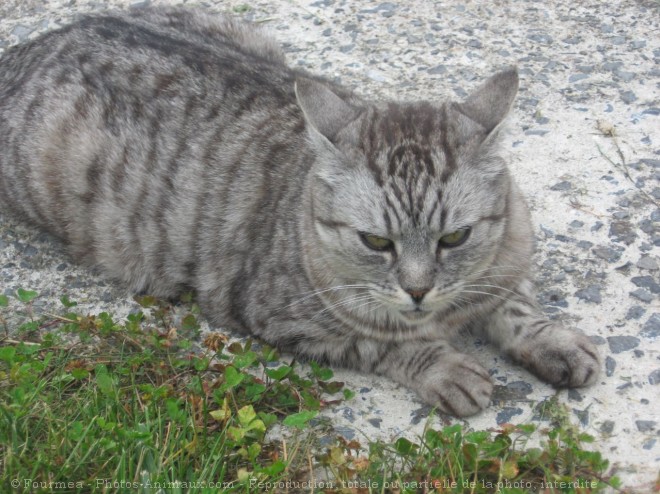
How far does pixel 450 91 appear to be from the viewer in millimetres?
4820

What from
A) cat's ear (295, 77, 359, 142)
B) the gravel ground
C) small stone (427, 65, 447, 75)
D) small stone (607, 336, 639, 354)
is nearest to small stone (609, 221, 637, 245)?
the gravel ground

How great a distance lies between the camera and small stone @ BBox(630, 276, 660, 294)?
3.61 m

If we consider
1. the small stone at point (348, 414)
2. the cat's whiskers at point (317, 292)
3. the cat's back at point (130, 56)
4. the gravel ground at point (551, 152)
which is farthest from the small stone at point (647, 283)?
the cat's back at point (130, 56)

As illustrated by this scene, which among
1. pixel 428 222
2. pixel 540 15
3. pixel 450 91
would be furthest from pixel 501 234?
pixel 540 15

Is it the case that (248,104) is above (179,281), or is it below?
above

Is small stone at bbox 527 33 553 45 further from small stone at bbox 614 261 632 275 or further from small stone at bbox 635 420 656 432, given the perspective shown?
small stone at bbox 635 420 656 432

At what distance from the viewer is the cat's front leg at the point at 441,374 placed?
3113 mm

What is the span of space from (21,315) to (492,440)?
1968 mm

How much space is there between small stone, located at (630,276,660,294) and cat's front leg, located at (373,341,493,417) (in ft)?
2.81

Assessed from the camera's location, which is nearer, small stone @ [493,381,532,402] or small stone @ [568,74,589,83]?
small stone @ [493,381,532,402]

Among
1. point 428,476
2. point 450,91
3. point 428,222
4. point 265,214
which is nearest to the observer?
point 428,476

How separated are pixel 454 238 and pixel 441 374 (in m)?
0.51

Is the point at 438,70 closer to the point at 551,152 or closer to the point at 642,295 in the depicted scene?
the point at 551,152

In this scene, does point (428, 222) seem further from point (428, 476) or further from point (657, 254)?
point (657, 254)
